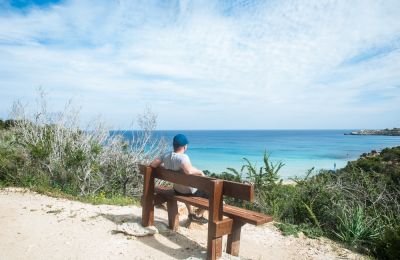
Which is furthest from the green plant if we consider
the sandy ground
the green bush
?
the sandy ground

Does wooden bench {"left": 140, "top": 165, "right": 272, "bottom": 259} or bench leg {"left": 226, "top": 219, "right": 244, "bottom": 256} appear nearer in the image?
wooden bench {"left": 140, "top": 165, "right": 272, "bottom": 259}

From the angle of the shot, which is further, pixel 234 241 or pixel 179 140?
pixel 179 140

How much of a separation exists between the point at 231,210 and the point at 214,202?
60 cm

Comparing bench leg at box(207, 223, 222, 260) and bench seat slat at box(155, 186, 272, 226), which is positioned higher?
bench seat slat at box(155, 186, 272, 226)

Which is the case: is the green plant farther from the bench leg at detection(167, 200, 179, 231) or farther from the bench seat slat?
the bench leg at detection(167, 200, 179, 231)

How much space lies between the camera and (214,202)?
380 centimetres

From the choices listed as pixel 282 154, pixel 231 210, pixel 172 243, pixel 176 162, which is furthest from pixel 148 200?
pixel 282 154

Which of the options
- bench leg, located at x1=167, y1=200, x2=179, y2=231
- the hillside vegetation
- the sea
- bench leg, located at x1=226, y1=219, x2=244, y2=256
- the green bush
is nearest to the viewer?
bench leg, located at x1=226, y1=219, x2=244, y2=256

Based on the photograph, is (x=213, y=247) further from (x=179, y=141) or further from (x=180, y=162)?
(x=179, y=141)

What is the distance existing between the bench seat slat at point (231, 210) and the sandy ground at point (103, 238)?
60 cm

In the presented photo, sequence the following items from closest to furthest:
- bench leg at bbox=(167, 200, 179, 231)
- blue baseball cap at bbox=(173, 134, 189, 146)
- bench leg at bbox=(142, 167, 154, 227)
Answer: blue baseball cap at bbox=(173, 134, 189, 146) < bench leg at bbox=(142, 167, 154, 227) < bench leg at bbox=(167, 200, 179, 231)

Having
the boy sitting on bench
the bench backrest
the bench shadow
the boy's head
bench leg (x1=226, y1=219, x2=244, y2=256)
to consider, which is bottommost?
the bench shadow

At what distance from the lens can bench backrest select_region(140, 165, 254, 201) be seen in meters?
3.63

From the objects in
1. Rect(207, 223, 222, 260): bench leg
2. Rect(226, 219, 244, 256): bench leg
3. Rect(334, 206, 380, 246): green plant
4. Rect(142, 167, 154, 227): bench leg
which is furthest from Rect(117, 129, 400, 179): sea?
Rect(207, 223, 222, 260): bench leg
